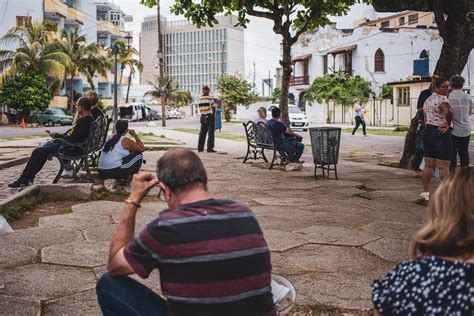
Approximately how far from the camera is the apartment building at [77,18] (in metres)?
43.8

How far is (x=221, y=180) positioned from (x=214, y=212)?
732 centimetres

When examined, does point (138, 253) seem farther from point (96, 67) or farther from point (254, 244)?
point (96, 67)

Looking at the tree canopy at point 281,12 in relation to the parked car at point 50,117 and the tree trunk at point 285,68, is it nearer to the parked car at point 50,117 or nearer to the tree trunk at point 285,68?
the tree trunk at point 285,68

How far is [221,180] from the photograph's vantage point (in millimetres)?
9539

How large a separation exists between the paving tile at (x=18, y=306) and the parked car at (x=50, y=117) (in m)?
36.7

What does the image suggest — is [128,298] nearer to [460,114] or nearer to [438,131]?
[438,131]

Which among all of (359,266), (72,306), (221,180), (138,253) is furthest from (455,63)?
(138,253)

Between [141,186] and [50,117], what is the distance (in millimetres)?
38033

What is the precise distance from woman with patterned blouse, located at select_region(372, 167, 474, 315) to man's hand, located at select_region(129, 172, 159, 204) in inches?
43.9

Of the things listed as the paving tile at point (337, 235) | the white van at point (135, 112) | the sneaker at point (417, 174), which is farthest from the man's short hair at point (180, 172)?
the white van at point (135, 112)

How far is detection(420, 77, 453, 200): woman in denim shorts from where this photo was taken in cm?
723

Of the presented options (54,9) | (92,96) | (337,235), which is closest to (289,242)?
(337,235)

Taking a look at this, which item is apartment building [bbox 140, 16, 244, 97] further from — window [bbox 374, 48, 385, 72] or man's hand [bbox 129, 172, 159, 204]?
man's hand [bbox 129, 172, 159, 204]

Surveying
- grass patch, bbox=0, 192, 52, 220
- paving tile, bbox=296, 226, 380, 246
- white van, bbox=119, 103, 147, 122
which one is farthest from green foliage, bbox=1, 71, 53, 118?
paving tile, bbox=296, 226, 380, 246
